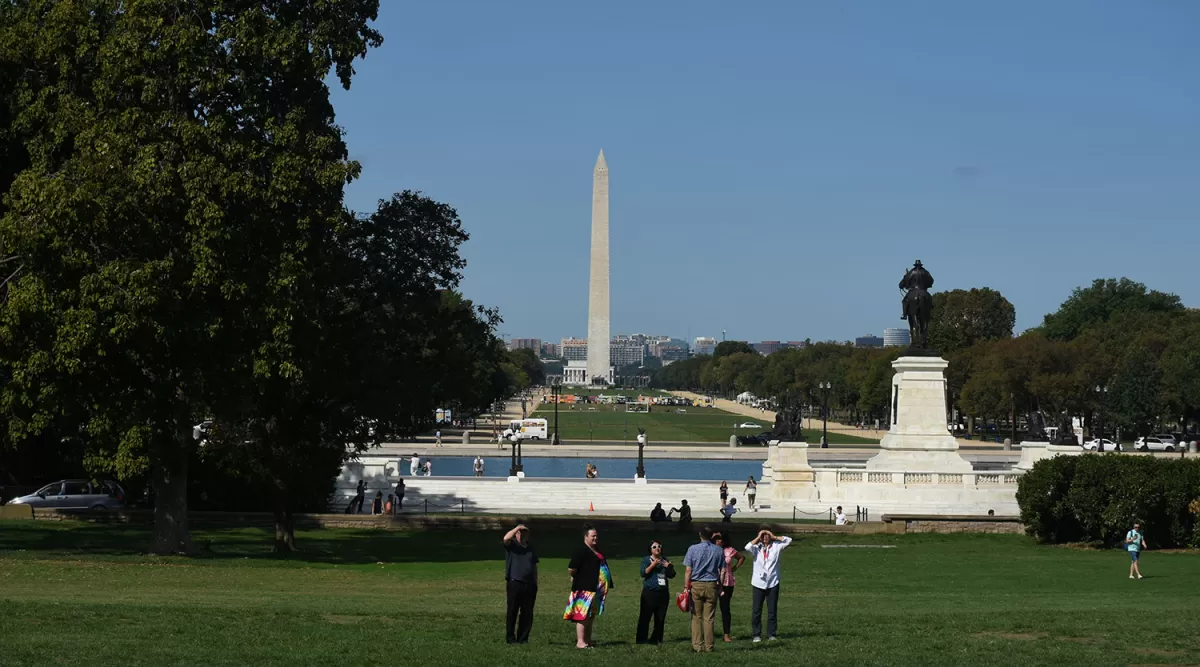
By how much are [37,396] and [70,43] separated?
20.4ft

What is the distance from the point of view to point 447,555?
3053cm

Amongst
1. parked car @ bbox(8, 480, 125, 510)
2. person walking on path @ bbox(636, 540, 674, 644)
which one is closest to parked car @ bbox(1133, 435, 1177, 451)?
parked car @ bbox(8, 480, 125, 510)

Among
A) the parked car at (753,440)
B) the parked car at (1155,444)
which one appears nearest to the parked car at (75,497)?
the parked car at (753,440)

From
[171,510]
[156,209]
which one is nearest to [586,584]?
[156,209]

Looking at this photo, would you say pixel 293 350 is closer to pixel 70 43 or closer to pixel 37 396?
pixel 37 396

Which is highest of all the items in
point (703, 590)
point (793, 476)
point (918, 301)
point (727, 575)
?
point (918, 301)

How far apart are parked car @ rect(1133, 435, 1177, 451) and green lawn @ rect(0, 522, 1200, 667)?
1867 inches

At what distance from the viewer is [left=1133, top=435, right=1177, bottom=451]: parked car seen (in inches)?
3044

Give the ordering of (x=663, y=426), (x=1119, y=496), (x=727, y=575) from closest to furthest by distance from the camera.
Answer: (x=727, y=575), (x=1119, y=496), (x=663, y=426)

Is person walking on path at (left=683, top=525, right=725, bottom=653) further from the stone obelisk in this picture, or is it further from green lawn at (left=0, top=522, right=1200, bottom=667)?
the stone obelisk

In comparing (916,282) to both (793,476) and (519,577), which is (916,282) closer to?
(793,476)

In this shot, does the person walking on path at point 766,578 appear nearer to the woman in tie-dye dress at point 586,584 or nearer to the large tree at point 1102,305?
the woman in tie-dye dress at point 586,584

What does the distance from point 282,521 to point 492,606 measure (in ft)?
38.3

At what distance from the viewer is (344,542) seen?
33.5 metres
